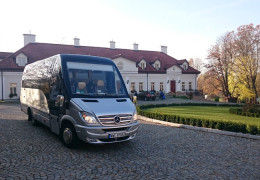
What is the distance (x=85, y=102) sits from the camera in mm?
6902

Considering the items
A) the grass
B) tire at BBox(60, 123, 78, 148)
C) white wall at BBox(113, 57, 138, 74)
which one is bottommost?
the grass

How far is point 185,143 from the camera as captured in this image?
830 cm

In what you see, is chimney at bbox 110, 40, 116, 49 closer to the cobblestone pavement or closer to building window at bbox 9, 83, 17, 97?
building window at bbox 9, 83, 17, 97

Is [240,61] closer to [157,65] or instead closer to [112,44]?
[157,65]

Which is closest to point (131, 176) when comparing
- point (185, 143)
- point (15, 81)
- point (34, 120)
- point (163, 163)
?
point (163, 163)

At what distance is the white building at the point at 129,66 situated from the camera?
32.4 metres

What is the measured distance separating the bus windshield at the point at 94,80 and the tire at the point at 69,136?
1122 millimetres

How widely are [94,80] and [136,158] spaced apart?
3088 millimetres

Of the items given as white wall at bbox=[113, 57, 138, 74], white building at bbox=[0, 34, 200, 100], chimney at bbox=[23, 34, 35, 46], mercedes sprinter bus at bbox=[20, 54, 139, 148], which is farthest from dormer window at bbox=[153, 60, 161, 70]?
mercedes sprinter bus at bbox=[20, 54, 139, 148]

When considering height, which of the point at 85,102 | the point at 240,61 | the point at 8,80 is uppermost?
the point at 240,61

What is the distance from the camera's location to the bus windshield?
7.48 metres

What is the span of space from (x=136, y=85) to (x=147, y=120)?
28153 millimetres

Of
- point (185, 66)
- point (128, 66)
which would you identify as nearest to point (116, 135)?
point (128, 66)

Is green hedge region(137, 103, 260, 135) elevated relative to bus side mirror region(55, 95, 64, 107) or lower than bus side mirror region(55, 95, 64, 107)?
lower
